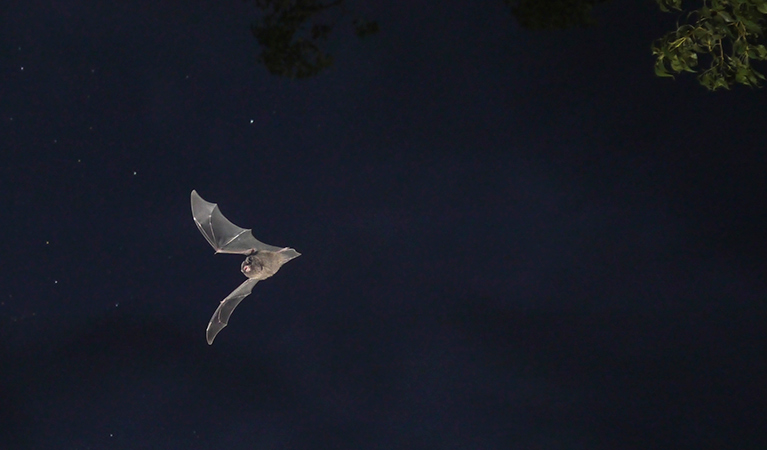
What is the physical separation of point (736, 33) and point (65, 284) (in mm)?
9471

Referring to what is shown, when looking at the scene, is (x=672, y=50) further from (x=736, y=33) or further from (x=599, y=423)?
(x=599, y=423)

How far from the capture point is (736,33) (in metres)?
6.46

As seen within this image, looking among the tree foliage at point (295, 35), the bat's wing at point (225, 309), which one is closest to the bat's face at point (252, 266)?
the bat's wing at point (225, 309)

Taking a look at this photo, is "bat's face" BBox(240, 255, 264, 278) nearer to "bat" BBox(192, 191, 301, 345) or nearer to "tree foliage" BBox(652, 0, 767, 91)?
"bat" BBox(192, 191, 301, 345)

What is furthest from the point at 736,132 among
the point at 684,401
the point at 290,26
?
the point at 290,26

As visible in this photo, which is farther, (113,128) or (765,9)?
(113,128)

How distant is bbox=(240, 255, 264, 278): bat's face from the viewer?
10229mm

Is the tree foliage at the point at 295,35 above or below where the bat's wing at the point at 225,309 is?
above

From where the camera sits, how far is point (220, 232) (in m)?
10.8

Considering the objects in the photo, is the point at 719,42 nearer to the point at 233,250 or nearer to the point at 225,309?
the point at 233,250

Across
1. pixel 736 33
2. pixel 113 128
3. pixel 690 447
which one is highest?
pixel 113 128

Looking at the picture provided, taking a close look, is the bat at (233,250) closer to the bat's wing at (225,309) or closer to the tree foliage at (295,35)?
the bat's wing at (225,309)

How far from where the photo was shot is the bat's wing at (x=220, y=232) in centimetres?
1067

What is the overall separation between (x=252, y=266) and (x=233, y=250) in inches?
26.7
